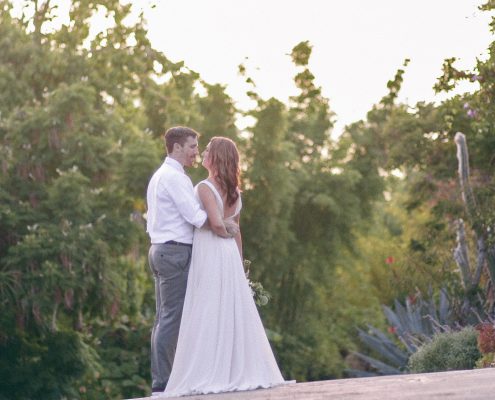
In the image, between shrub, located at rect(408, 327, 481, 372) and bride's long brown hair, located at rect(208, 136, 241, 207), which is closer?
bride's long brown hair, located at rect(208, 136, 241, 207)

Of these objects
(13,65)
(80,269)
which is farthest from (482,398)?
(13,65)

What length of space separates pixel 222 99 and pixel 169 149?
73.3ft

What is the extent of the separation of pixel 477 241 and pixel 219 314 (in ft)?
28.0

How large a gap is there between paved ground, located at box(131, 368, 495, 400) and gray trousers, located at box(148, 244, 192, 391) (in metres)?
0.56

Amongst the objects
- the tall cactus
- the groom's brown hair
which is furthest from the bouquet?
the tall cactus

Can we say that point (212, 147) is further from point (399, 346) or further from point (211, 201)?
A: point (399, 346)

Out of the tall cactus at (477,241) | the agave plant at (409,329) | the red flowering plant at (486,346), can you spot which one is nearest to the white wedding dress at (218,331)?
the red flowering plant at (486,346)

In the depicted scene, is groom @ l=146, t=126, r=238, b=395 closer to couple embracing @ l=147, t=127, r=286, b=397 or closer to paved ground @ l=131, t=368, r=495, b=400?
couple embracing @ l=147, t=127, r=286, b=397

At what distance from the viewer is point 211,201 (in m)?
11.0

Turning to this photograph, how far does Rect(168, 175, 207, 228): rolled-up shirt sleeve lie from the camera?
10.8 metres

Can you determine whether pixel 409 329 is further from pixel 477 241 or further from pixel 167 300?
pixel 167 300

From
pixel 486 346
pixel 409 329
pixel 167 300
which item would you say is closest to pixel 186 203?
pixel 167 300

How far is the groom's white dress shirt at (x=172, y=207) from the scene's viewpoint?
10.8 meters

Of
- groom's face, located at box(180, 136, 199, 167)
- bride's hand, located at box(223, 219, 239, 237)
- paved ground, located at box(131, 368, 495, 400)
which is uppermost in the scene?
groom's face, located at box(180, 136, 199, 167)
